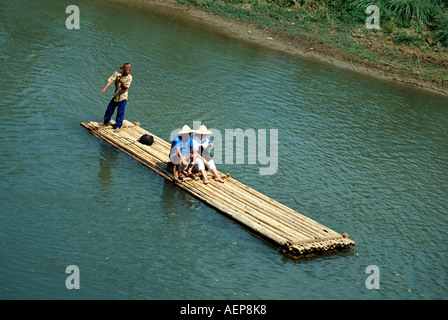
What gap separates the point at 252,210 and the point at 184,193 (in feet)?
5.37

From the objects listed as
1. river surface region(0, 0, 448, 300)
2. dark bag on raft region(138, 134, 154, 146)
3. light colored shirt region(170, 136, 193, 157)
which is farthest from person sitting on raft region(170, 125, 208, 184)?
dark bag on raft region(138, 134, 154, 146)

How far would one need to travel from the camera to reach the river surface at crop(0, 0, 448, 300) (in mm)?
9000

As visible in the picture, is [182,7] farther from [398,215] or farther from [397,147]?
[398,215]

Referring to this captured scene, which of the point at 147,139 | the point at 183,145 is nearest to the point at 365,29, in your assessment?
the point at 147,139

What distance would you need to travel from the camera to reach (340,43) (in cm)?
2497

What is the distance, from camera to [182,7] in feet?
89.1

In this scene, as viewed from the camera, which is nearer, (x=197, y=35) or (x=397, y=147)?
(x=397, y=147)

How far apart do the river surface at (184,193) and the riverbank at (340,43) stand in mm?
1332

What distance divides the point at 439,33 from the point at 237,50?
10111mm

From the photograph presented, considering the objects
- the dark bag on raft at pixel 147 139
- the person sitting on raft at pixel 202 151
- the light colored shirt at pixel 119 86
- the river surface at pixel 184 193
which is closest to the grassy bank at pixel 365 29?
the river surface at pixel 184 193

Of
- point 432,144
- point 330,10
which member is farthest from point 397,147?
point 330,10

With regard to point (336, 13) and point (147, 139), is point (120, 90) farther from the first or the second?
point (336, 13)

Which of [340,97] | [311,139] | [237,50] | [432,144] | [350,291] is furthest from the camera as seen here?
[237,50]
